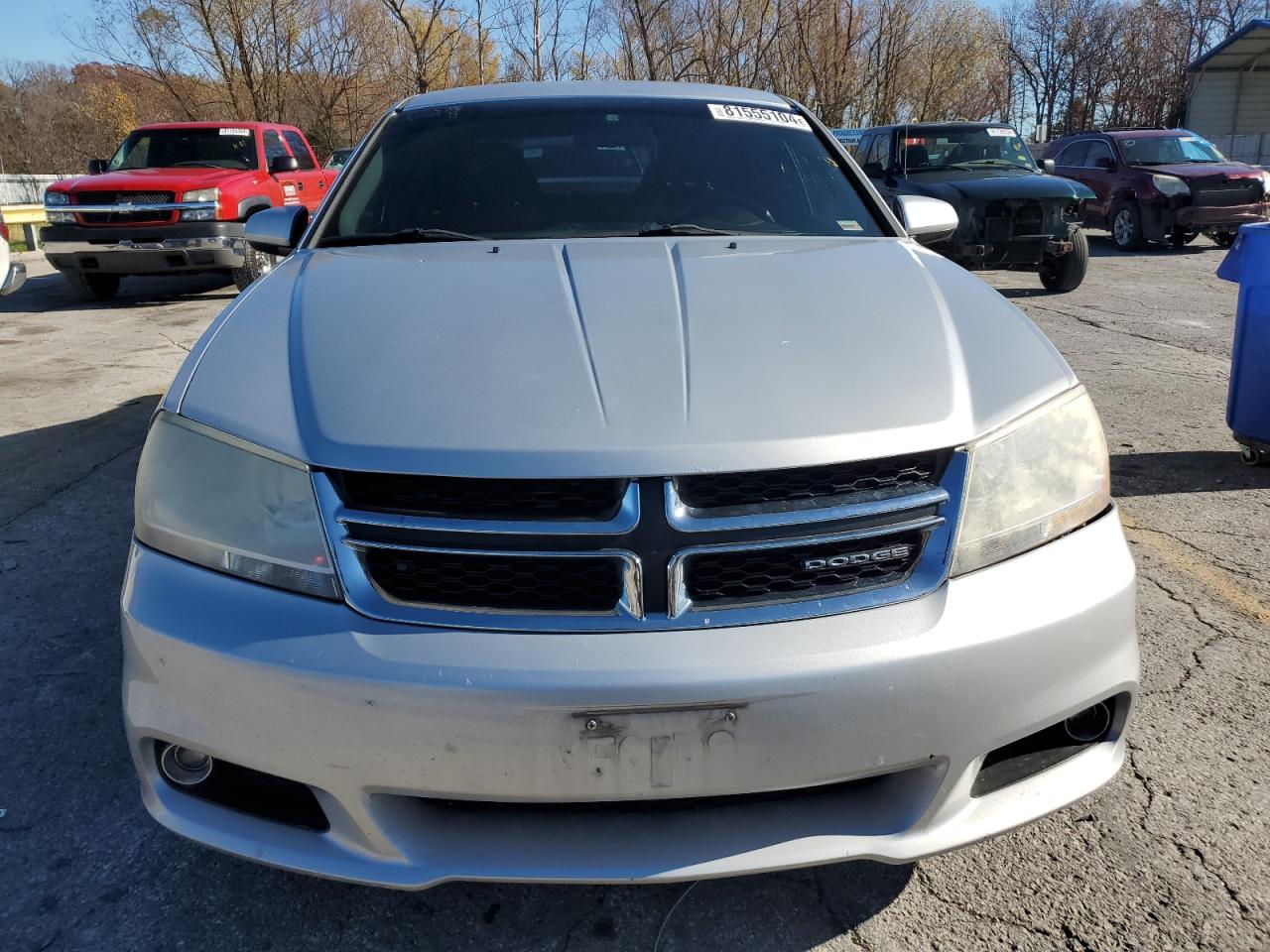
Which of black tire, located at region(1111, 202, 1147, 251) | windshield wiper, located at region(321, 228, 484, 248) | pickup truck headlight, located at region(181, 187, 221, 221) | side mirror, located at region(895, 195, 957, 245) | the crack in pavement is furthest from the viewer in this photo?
black tire, located at region(1111, 202, 1147, 251)

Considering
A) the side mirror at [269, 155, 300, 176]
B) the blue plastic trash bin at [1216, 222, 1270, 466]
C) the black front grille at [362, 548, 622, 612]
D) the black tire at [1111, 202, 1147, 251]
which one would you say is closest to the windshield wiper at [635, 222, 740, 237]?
the black front grille at [362, 548, 622, 612]

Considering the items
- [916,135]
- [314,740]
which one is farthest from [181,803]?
[916,135]

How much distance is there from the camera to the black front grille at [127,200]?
9695 millimetres

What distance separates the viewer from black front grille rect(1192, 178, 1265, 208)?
13078 millimetres

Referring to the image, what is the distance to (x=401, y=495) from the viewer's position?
162 cm

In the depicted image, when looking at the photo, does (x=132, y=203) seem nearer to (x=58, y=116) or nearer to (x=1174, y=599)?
(x=1174, y=599)

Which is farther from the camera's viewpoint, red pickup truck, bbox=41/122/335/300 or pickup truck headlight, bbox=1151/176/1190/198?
pickup truck headlight, bbox=1151/176/1190/198

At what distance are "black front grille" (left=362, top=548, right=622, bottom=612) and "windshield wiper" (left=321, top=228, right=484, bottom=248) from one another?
4.39 feet

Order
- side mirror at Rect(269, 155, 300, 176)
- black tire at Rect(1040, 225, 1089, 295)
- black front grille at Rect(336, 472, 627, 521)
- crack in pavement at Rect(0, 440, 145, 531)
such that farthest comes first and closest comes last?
1. side mirror at Rect(269, 155, 300, 176)
2. black tire at Rect(1040, 225, 1089, 295)
3. crack in pavement at Rect(0, 440, 145, 531)
4. black front grille at Rect(336, 472, 627, 521)

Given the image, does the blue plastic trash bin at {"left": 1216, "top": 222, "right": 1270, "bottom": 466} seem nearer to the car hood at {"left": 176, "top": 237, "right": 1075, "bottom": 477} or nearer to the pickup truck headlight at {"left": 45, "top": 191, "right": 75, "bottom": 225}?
the car hood at {"left": 176, "top": 237, "right": 1075, "bottom": 477}

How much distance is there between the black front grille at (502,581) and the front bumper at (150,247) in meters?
9.30

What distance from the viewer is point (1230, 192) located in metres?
13.1

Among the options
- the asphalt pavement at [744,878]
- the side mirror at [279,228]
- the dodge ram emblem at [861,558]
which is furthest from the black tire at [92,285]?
the dodge ram emblem at [861,558]

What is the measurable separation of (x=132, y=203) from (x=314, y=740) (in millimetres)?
9859
